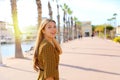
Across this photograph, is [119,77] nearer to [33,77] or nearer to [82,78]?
[82,78]

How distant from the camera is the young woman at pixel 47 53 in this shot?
3867mm

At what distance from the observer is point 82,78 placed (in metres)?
10.6

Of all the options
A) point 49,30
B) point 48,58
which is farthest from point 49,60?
point 49,30

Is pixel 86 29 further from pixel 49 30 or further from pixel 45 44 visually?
pixel 45 44

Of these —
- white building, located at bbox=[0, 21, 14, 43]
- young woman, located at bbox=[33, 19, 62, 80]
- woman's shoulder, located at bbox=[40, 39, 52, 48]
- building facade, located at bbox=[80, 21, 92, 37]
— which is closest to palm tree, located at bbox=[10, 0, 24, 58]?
white building, located at bbox=[0, 21, 14, 43]

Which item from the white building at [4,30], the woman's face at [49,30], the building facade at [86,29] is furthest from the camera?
the building facade at [86,29]

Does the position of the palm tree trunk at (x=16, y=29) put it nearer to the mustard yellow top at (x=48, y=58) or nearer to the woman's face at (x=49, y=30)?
the woman's face at (x=49, y=30)

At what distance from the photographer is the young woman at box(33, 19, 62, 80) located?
387 cm

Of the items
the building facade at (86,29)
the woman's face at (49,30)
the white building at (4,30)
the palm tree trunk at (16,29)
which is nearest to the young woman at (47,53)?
the woman's face at (49,30)

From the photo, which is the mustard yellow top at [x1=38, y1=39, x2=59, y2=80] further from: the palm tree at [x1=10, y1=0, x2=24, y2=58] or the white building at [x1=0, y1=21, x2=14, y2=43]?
the palm tree at [x1=10, y1=0, x2=24, y2=58]

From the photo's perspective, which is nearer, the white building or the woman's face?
the woman's face

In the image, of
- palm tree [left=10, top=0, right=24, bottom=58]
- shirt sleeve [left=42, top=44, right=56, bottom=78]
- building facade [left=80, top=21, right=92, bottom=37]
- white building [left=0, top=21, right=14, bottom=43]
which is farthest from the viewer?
building facade [left=80, top=21, right=92, bottom=37]

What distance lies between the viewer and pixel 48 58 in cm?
385

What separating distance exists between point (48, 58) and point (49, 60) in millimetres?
26
